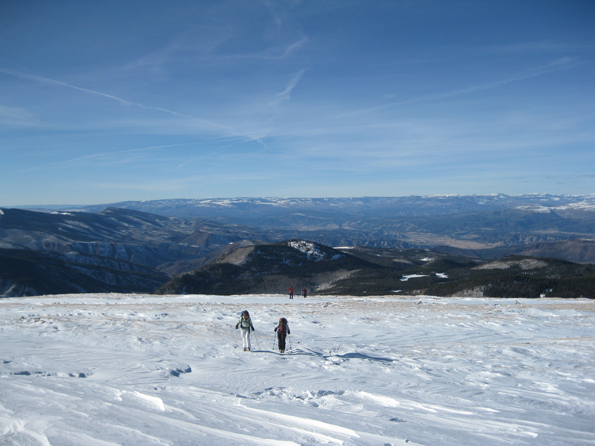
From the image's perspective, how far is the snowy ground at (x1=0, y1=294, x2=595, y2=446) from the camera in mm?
8094

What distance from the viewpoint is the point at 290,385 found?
11.9 m

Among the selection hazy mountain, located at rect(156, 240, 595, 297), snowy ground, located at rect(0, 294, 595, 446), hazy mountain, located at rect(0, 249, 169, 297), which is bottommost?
hazy mountain, located at rect(0, 249, 169, 297)

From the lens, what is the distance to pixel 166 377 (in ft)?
39.3

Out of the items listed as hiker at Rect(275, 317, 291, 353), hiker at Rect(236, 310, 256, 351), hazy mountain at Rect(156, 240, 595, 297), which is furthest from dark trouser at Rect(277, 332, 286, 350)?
hazy mountain at Rect(156, 240, 595, 297)

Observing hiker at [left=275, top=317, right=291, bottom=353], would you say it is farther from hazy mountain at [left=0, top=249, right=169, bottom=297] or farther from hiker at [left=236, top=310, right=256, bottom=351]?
hazy mountain at [left=0, top=249, right=169, bottom=297]

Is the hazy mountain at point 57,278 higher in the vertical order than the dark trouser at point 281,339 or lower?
lower

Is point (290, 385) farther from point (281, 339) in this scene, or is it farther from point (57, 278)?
point (57, 278)

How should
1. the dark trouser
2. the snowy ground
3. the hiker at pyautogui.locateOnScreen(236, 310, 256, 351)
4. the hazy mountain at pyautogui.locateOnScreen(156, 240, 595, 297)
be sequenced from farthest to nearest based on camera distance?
the hazy mountain at pyautogui.locateOnScreen(156, 240, 595, 297) < the hiker at pyautogui.locateOnScreen(236, 310, 256, 351) < the dark trouser < the snowy ground

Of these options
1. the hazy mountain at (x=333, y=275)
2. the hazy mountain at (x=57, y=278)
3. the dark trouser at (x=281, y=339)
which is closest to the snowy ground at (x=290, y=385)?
the dark trouser at (x=281, y=339)

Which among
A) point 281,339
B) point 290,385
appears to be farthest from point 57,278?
point 290,385

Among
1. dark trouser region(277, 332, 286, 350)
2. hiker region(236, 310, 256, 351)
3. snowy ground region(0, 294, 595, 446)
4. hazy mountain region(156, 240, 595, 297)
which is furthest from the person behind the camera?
hazy mountain region(156, 240, 595, 297)

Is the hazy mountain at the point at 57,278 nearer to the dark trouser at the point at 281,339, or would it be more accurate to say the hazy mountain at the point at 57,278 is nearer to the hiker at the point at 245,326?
Answer: the hiker at the point at 245,326

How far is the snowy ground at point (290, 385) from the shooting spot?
8094mm

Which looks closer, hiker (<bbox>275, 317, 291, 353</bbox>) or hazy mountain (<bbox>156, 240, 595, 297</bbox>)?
hiker (<bbox>275, 317, 291, 353</bbox>)
